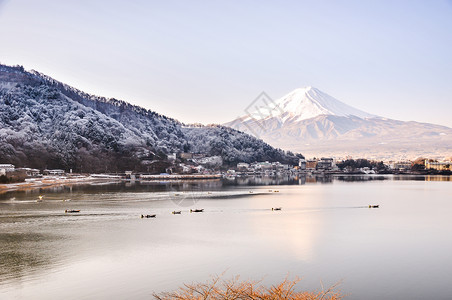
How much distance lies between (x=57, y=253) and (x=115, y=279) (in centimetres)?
487

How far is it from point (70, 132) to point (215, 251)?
9179 centimetres

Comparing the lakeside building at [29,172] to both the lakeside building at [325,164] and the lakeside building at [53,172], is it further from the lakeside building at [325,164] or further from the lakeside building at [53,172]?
the lakeside building at [325,164]

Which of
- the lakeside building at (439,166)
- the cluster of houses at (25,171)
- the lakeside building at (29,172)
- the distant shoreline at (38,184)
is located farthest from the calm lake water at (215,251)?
the lakeside building at (439,166)

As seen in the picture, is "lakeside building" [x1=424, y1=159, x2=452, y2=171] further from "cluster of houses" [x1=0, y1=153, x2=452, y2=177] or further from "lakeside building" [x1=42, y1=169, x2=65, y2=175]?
"lakeside building" [x1=42, y1=169, x2=65, y2=175]

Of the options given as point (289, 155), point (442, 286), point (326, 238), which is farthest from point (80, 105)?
point (442, 286)

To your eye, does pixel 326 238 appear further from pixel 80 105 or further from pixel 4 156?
pixel 80 105

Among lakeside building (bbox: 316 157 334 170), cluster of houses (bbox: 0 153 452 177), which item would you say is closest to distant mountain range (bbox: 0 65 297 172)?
cluster of houses (bbox: 0 153 452 177)

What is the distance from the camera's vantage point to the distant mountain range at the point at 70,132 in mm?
95438

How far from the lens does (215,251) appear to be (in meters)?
19.6

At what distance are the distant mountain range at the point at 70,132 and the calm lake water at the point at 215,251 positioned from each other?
65048 millimetres

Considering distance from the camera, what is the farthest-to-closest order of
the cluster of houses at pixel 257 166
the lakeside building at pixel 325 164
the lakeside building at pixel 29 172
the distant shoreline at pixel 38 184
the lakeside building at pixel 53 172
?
the lakeside building at pixel 325 164 → the cluster of houses at pixel 257 166 → the lakeside building at pixel 53 172 → the lakeside building at pixel 29 172 → the distant shoreline at pixel 38 184

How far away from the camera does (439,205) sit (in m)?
40.8

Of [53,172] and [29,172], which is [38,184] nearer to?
[29,172]

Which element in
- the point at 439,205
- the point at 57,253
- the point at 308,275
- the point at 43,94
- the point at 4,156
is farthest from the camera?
the point at 43,94
